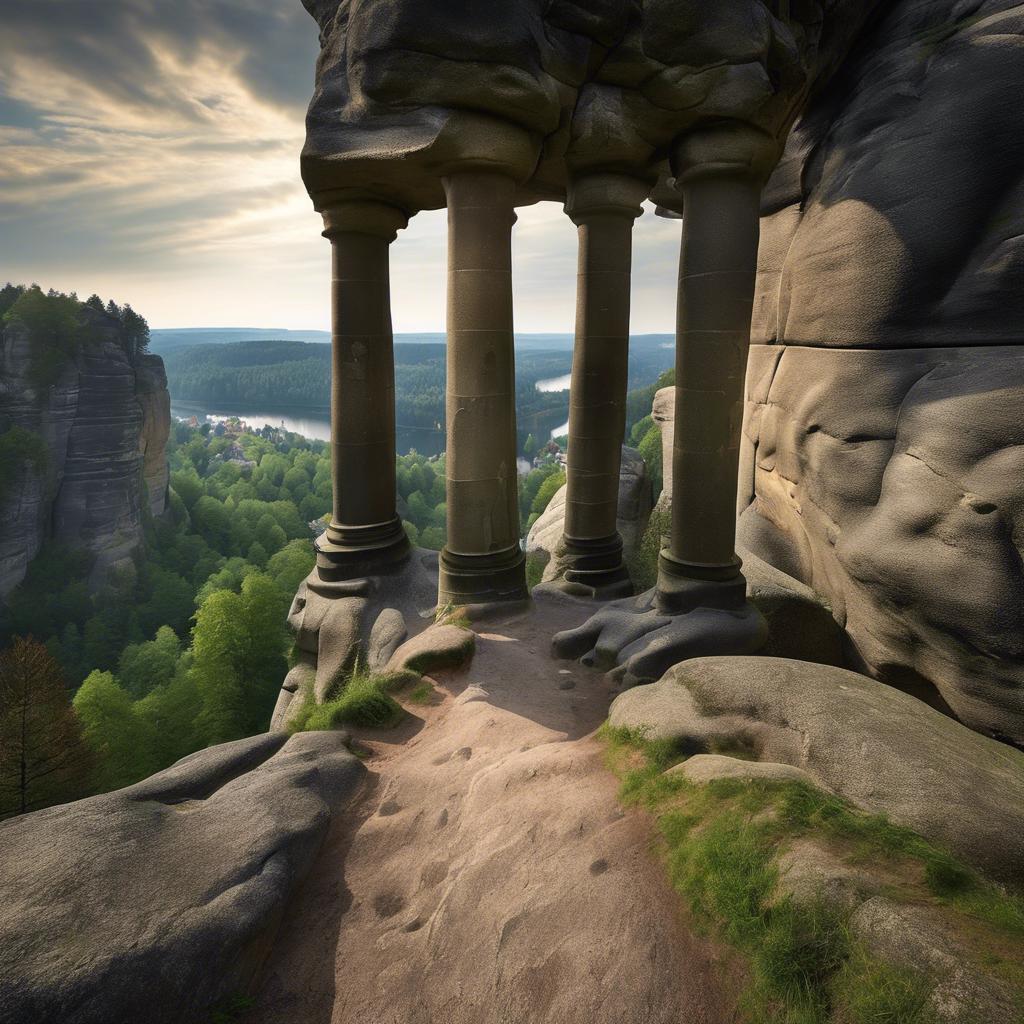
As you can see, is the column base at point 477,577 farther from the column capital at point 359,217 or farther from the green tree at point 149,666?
the green tree at point 149,666

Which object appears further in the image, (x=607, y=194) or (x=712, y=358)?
(x=607, y=194)

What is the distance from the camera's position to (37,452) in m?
66.2

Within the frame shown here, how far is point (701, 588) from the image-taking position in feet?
35.0

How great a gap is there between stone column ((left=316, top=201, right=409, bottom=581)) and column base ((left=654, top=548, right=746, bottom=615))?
634 cm

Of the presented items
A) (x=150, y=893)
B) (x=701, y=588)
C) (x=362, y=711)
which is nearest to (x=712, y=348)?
(x=701, y=588)

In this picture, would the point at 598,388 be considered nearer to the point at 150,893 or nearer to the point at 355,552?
the point at 355,552

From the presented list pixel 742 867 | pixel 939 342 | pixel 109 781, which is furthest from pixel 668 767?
pixel 109 781

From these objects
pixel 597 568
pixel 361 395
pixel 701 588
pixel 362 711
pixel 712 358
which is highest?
pixel 712 358

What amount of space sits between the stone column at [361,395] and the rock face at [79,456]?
224 feet

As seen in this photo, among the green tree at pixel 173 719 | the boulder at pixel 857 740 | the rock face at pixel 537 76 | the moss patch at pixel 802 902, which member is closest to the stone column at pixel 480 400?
the rock face at pixel 537 76

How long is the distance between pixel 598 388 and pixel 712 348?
15.3 feet

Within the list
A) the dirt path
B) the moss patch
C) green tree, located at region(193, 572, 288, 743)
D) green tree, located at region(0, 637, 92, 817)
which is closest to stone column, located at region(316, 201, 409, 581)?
the dirt path

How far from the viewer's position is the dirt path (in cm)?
403

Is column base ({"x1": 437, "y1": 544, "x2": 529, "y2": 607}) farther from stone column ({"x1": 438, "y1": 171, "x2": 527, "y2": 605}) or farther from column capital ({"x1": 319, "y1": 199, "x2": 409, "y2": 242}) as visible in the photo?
column capital ({"x1": 319, "y1": 199, "x2": 409, "y2": 242})
